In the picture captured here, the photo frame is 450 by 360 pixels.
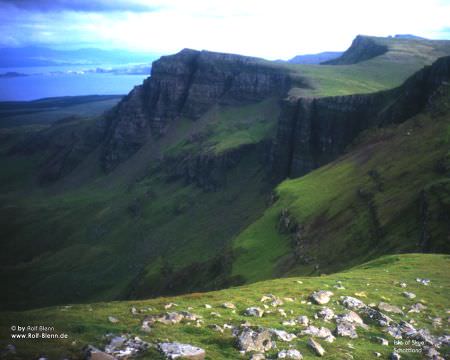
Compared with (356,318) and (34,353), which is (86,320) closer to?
(34,353)

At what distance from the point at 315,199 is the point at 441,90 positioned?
46.9 metres

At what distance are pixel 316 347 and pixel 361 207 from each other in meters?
74.2

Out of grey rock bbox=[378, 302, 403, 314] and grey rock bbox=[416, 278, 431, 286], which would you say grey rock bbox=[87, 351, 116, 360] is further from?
grey rock bbox=[416, 278, 431, 286]

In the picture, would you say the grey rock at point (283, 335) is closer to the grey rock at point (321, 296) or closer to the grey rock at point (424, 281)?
the grey rock at point (321, 296)

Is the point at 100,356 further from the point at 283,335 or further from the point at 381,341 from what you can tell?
the point at 381,341

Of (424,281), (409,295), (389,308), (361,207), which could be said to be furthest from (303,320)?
(361,207)

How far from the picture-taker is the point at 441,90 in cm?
12506

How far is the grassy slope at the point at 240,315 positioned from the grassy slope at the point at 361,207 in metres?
20.6

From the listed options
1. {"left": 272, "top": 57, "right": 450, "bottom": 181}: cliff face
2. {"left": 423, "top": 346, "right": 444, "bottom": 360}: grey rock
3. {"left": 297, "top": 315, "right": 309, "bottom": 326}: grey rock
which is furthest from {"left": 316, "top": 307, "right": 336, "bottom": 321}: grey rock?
{"left": 272, "top": 57, "right": 450, "bottom": 181}: cliff face

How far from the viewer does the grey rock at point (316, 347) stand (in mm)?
25572

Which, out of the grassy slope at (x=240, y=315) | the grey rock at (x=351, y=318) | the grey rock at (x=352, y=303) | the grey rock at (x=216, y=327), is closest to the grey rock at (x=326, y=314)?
the grey rock at (x=351, y=318)

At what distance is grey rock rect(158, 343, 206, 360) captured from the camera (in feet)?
76.7

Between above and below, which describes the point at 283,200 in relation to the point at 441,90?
below

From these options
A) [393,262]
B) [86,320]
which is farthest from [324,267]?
[86,320]
